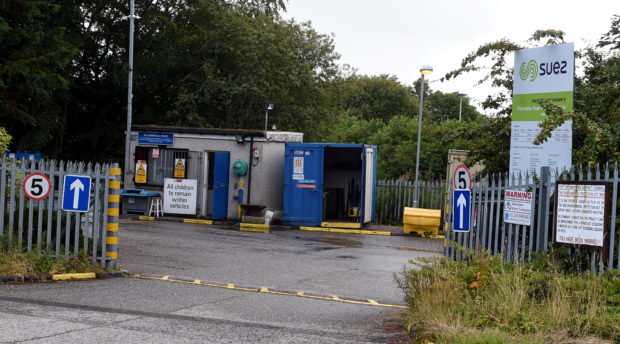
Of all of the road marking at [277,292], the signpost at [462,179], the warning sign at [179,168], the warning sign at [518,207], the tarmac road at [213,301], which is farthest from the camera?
the warning sign at [179,168]

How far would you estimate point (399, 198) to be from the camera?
94.0 feet

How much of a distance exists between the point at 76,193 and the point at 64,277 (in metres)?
1.44

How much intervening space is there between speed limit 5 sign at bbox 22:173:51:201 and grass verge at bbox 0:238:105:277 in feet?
2.85

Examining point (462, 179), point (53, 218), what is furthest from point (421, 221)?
point (53, 218)

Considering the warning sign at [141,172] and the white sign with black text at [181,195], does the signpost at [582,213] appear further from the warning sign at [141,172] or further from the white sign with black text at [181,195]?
the warning sign at [141,172]

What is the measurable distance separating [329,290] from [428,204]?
54.6 feet

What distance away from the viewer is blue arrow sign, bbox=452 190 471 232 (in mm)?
10562

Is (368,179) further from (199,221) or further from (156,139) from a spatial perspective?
(156,139)

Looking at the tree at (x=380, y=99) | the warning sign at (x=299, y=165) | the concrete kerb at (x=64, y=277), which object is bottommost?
the concrete kerb at (x=64, y=277)

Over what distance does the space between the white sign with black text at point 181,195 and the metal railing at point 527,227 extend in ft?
→ 49.9

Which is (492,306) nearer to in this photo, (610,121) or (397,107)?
(610,121)

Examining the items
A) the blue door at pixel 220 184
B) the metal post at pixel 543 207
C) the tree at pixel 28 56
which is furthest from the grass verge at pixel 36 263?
the tree at pixel 28 56

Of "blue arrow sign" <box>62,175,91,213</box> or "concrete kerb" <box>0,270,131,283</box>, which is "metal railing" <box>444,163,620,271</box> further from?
"blue arrow sign" <box>62,175,91,213</box>

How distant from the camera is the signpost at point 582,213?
27.6ft
